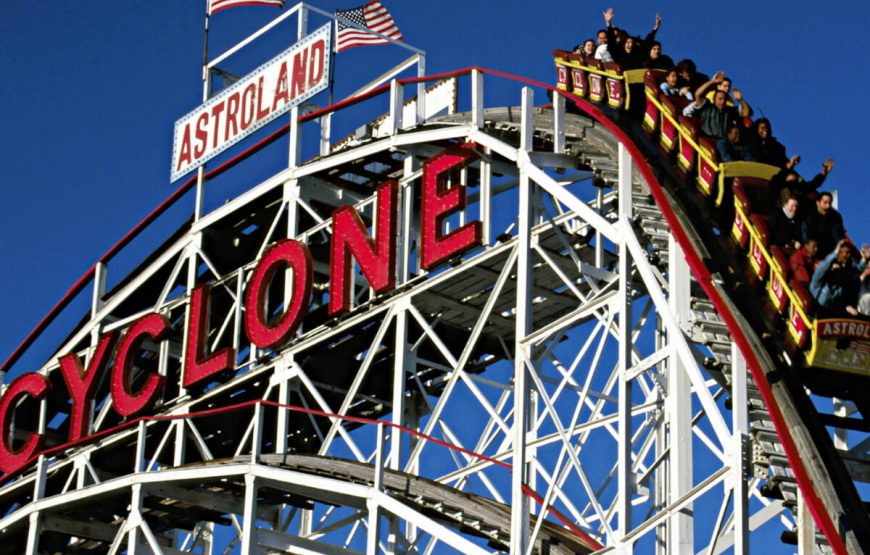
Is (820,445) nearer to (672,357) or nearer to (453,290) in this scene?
(672,357)

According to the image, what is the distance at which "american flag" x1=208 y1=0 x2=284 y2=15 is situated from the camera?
36500 millimetres

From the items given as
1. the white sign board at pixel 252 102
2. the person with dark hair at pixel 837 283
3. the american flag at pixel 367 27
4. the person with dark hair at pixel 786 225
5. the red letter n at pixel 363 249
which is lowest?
the person with dark hair at pixel 837 283

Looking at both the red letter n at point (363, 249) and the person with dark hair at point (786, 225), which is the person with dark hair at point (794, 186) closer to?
the person with dark hair at point (786, 225)

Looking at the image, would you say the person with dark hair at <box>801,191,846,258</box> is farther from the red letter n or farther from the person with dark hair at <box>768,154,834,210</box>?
the red letter n

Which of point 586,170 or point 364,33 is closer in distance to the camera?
point 586,170

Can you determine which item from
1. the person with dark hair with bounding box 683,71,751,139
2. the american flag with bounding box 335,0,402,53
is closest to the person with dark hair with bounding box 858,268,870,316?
the person with dark hair with bounding box 683,71,751,139

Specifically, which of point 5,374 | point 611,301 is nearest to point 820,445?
point 611,301

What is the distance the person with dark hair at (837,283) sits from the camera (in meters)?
22.0

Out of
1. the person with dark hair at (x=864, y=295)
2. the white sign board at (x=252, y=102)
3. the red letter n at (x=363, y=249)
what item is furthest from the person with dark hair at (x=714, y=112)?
the white sign board at (x=252, y=102)

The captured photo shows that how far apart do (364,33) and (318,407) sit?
7645 mm

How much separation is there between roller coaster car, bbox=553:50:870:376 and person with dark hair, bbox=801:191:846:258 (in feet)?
1.96

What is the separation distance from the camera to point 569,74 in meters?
29.2

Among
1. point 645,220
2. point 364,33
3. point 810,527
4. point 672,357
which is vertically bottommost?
point 810,527

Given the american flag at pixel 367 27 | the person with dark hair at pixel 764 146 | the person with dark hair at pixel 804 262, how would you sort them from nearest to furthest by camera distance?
the person with dark hair at pixel 804 262 < the person with dark hair at pixel 764 146 < the american flag at pixel 367 27
